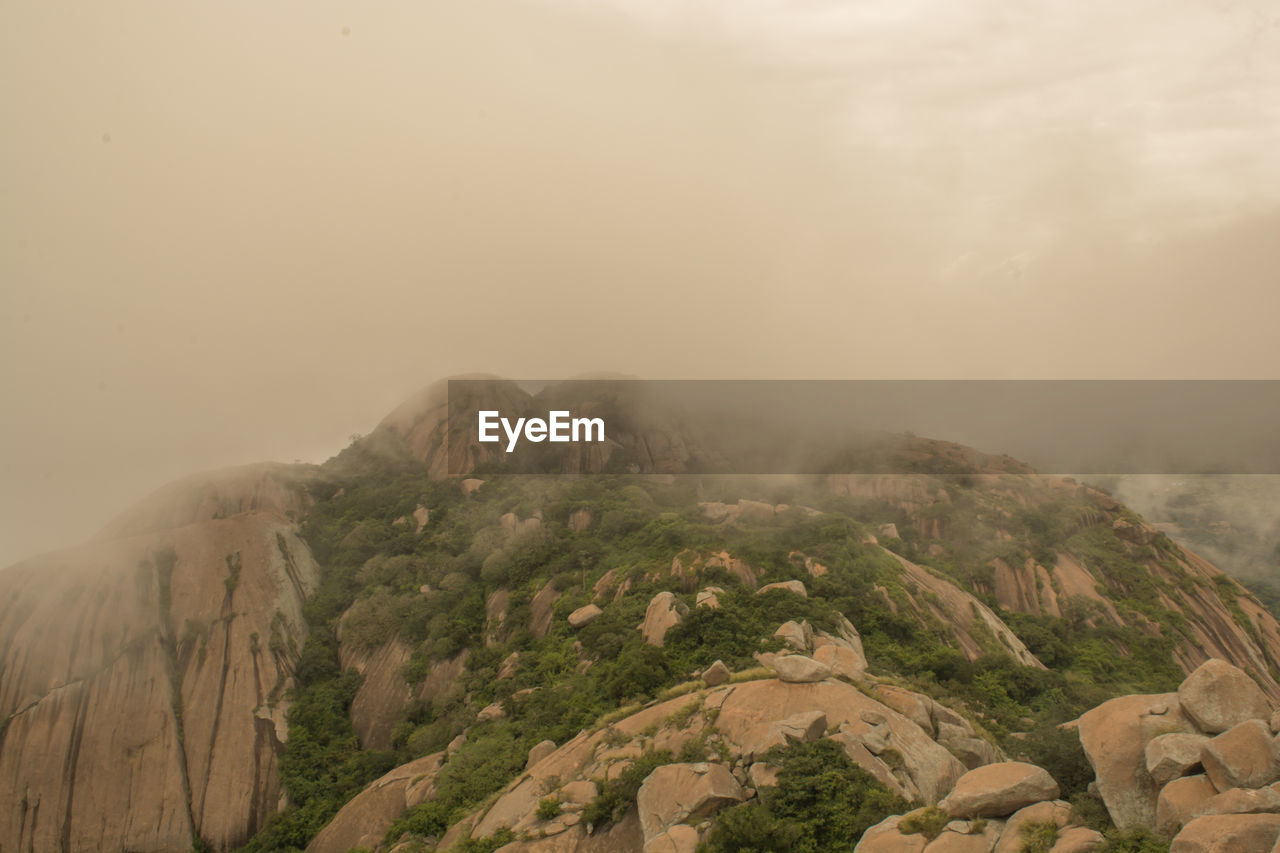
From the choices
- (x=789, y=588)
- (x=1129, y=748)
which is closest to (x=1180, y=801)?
(x=1129, y=748)

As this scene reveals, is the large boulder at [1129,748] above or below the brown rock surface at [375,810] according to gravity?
above

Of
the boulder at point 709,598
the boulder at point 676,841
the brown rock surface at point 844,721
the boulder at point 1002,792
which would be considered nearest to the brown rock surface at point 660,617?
the boulder at point 709,598

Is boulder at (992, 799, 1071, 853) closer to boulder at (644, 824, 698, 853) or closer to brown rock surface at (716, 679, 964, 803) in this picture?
brown rock surface at (716, 679, 964, 803)

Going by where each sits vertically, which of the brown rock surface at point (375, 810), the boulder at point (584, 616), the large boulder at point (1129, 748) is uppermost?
the large boulder at point (1129, 748)

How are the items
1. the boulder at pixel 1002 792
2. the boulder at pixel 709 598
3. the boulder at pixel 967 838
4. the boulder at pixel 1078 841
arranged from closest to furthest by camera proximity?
the boulder at pixel 1078 841
the boulder at pixel 967 838
the boulder at pixel 1002 792
the boulder at pixel 709 598

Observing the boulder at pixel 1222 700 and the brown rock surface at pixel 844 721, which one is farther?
the brown rock surface at pixel 844 721

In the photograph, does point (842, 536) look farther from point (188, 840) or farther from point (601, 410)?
point (601, 410)

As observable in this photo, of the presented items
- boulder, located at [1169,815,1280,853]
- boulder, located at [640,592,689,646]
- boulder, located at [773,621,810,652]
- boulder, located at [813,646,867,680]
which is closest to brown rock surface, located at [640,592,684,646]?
boulder, located at [640,592,689,646]

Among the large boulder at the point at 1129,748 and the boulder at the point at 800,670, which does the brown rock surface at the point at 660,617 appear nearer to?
the boulder at the point at 800,670
